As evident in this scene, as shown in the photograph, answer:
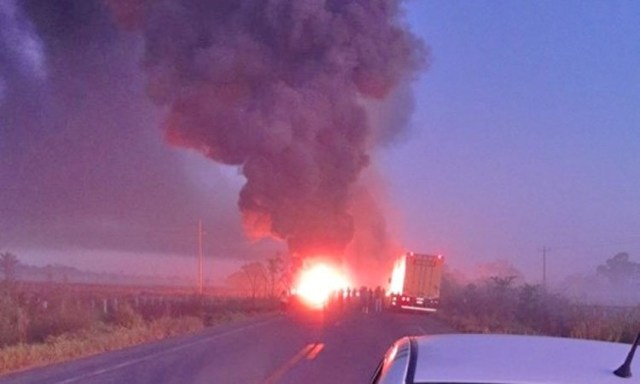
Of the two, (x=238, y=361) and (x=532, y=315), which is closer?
(x=238, y=361)

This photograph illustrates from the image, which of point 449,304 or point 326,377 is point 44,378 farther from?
point 449,304

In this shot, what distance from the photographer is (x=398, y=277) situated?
169 feet

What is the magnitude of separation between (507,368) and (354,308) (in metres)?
53.7

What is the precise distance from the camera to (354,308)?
5697cm

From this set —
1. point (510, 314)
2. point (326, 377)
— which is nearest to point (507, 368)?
point (326, 377)

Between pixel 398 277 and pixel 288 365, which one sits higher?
pixel 398 277

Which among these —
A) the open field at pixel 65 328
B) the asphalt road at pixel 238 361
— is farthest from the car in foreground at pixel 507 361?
the open field at pixel 65 328

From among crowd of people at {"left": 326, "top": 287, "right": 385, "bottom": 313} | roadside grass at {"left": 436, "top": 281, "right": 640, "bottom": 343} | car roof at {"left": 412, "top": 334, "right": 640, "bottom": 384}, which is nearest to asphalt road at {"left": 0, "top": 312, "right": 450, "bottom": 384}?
roadside grass at {"left": 436, "top": 281, "right": 640, "bottom": 343}

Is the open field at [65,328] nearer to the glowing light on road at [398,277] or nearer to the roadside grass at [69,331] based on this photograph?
the roadside grass at [69,331]

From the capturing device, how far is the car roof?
3459 millimetres

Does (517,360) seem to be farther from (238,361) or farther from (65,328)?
(65,328)

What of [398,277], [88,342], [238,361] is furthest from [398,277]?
[238,361]

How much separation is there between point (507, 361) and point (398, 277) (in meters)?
48.2

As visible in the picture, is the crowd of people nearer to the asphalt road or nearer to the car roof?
the asphalt road
